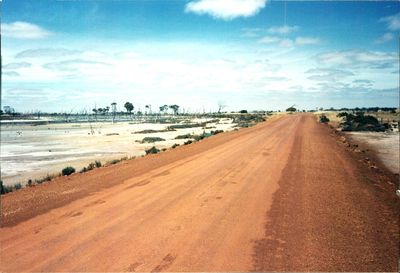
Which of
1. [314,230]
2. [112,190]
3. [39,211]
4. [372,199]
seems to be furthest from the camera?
[112,190]

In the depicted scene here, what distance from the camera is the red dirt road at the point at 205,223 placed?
6.37 metres

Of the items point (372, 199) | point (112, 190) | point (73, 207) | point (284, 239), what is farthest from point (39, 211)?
point (372, 199)

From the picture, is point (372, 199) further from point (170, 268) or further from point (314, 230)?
point (170, 268)

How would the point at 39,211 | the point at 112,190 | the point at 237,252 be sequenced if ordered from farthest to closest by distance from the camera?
the point at 112,190, the point at 39,211, the point at 237,252

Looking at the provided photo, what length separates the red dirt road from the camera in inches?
251

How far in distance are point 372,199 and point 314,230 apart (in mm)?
4281

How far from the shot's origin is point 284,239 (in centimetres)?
725

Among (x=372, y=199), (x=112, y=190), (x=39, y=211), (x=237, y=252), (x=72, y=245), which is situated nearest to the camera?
(x=237, y=252)

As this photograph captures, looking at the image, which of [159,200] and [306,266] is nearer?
[306,266]

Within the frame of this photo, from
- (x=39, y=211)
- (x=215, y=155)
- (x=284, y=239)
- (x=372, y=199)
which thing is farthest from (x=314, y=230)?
(x=215, y=155)

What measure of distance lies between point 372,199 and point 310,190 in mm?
1836

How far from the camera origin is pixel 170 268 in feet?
19.8

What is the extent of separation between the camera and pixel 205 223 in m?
8.20

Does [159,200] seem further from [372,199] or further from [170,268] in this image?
[372,199]
